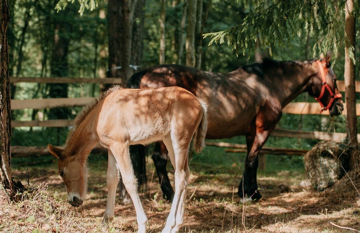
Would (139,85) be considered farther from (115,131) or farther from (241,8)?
(241,8)

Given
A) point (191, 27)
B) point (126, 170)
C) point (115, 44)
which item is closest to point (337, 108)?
point (191, 27)

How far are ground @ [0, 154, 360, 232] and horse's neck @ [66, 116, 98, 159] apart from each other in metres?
0.56

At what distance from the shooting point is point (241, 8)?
13555 millimetres

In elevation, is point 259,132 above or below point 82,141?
below

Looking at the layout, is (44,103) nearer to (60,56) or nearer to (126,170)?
(60,56)

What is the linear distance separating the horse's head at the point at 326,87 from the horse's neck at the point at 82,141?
4.56 metres

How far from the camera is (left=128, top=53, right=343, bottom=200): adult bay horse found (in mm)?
6484

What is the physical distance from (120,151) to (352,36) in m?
4.93

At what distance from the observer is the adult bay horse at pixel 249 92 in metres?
6.48

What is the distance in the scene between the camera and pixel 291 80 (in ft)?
24.1

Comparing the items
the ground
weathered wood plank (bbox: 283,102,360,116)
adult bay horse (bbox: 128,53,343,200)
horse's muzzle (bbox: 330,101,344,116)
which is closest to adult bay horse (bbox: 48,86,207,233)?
the ground

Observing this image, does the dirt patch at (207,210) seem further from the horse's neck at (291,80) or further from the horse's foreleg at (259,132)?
the horse's neck at (291,80)

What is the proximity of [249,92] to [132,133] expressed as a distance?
2784 mm

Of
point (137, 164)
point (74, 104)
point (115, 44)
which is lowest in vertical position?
point (137, 164)
